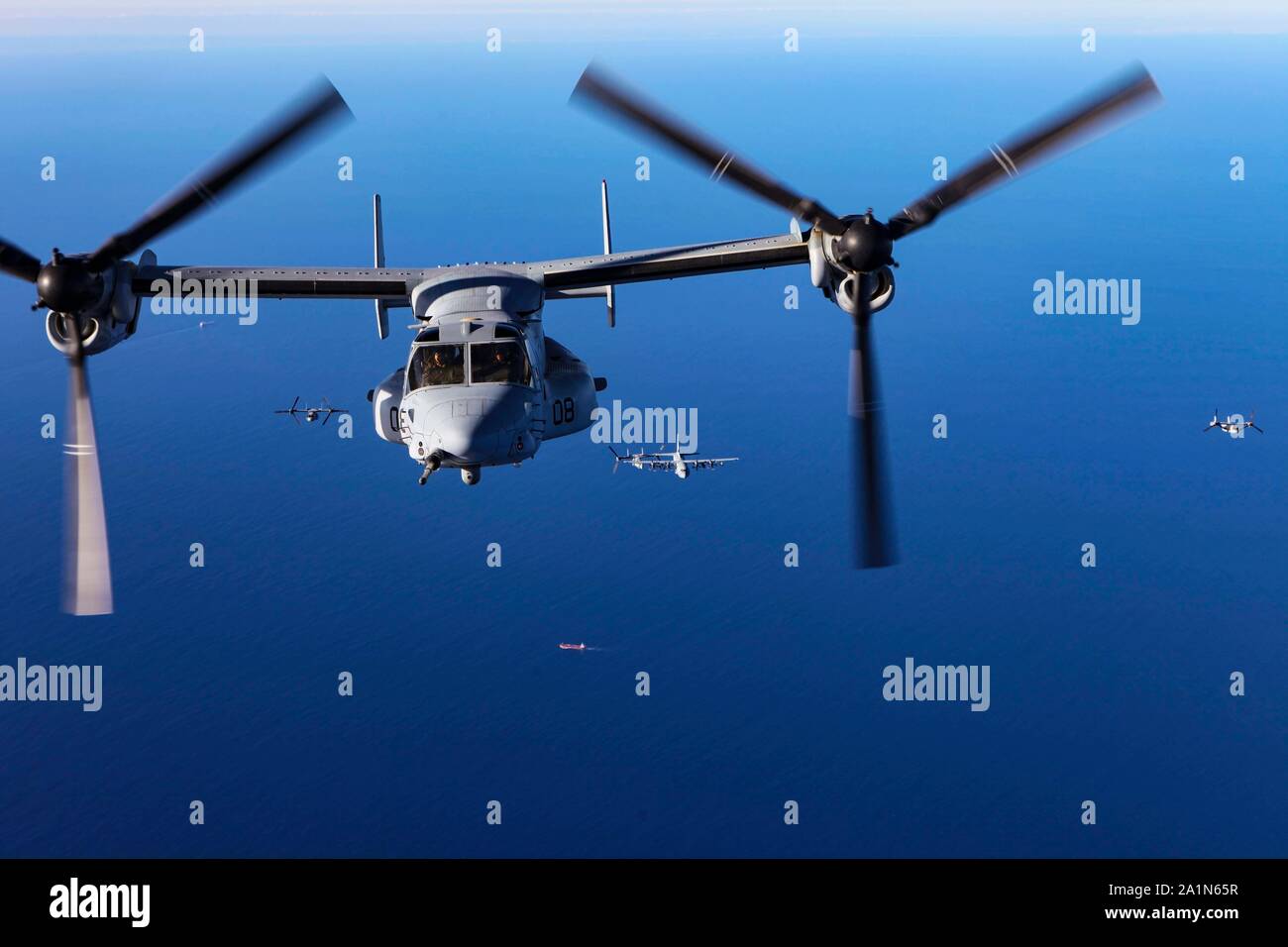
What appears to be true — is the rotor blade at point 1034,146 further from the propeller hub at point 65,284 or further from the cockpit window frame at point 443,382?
the propeller hub at point 65,284

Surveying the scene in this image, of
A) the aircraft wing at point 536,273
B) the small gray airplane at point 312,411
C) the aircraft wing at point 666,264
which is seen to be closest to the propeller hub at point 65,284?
the aircraft wing at point 536,273

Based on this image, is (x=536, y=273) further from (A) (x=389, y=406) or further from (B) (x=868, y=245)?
(B) (x=868, y=245)

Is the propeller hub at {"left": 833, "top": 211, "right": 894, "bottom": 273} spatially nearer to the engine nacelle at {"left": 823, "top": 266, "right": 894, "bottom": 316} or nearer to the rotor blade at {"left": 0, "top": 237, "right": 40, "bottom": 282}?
the engine nacelle at {"left": 823, "top": 266, "right": 894, "bottom": 316}

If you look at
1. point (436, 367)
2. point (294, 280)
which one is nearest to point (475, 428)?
point (436, 367)

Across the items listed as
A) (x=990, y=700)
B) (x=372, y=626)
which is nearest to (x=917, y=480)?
(x=990, y=700)

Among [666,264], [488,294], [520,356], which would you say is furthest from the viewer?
[666,264]

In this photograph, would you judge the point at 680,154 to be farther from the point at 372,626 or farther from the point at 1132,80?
the point at 372,626
